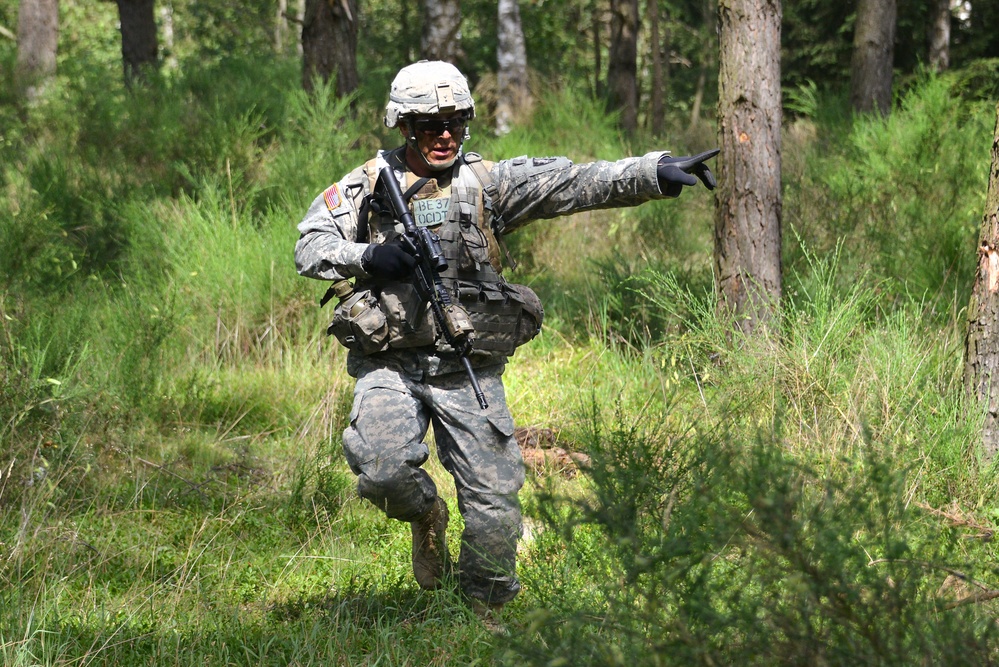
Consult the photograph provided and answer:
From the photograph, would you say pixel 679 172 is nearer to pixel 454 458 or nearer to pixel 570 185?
pixel 570 185

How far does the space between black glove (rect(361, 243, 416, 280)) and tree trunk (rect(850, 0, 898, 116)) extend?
9.54 meters

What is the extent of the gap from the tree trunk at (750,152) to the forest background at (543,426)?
0.89 ft

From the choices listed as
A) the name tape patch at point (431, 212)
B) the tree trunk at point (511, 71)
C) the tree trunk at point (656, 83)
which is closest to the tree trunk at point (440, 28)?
the tree trunk at point (511, 71)

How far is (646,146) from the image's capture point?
11219 millimetres

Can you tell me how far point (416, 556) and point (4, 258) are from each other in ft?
12.3

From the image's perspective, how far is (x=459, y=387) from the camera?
13.1ft

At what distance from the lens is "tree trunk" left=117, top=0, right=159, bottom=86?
13.5m

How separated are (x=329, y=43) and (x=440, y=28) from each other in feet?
4.41

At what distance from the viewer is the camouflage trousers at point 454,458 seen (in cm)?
384

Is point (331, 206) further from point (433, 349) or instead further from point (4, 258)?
point (4, 258)

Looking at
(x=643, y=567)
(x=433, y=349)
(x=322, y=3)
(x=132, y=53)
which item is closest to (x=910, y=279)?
(x=433, y=349)

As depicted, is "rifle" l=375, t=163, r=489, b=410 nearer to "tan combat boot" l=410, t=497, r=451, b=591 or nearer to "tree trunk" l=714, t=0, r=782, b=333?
"tan combat boot" l=410, t=497, r=451, b=591

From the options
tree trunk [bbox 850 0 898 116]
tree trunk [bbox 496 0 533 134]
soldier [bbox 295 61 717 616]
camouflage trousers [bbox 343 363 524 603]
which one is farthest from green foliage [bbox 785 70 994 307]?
tree trunk [bbox 496 0 533 134]

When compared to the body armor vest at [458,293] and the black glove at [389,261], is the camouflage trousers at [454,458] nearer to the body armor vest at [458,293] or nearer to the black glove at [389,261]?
the body armor vest at [458,293]
